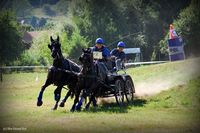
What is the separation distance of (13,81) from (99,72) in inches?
477

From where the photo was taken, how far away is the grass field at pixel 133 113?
1091 centimetres

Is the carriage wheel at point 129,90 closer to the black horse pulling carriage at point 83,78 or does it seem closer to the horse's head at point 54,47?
the black horse pulling carriage at point 83,78

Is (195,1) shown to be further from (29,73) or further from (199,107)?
(29,73)

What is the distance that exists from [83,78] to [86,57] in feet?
2.04

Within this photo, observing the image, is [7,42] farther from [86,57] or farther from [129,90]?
[86,57]

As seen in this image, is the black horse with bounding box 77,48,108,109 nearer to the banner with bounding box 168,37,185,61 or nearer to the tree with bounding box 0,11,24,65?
the tree with bounding box 0,11,24,65

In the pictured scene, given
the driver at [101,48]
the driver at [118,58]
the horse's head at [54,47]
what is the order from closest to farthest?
1. the horse's head at [54,47]
2. the driver at [101,48]
3. the driver at [118,58]

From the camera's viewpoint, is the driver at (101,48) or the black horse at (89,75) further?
the driver at (101,48)

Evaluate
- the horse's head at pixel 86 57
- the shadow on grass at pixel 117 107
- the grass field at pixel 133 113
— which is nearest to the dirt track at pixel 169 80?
the grass field at pixel 133 113

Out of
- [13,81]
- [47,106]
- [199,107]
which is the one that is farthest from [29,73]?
[199,107]

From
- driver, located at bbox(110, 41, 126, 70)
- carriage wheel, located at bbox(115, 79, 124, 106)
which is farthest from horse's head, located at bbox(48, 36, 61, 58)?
driver, located at bbox(110, 41, 126, 70)

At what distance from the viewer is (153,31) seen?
20.5 metres

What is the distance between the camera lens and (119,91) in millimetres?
16203

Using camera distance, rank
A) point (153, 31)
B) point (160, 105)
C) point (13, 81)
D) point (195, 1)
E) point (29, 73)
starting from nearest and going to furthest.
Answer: point (195, 1) < point (160, 105) < point (153, 31) < point (13, 81) < point (29, 73)
